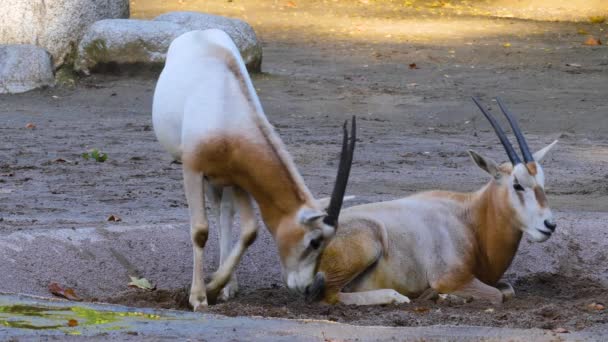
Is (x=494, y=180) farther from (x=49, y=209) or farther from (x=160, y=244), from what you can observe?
(x=49, y=209)

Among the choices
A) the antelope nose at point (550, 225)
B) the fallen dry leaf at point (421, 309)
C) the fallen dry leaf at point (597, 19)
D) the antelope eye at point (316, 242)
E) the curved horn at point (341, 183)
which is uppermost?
the curved horn at point (341, 183)

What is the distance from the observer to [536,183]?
20.2ft

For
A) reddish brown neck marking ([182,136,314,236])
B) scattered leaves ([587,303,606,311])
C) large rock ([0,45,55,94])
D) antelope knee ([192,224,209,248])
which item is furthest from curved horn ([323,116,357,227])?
large rock ([0,45,55,94])

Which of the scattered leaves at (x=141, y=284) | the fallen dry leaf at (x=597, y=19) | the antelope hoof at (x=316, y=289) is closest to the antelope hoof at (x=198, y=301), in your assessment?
the scattered leaves at (x=141, y=284)

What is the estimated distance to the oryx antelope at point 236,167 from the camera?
215 inches

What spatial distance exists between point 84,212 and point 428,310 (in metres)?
2.80

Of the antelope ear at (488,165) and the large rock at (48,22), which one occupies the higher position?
the antelope ear at (488,165)

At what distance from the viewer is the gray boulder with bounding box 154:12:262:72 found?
1393 cm

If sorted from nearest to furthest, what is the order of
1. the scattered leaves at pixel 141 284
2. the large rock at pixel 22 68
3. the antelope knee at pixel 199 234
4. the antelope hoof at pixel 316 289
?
the antelope hoof at pixel 316 289, the antelope knee at pixel 199 234, the scattered leaves at pixel 141 284, the large rock at pixel 22 68

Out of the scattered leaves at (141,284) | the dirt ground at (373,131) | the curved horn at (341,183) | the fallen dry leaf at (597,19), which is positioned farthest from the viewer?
the fallen dry leaf at (597,19)

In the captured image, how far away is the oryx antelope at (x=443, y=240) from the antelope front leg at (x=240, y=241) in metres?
0.42

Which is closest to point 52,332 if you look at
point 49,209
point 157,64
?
point 49,209

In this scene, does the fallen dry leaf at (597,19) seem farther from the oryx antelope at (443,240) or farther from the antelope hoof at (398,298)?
the antelope hoof at (398,298)

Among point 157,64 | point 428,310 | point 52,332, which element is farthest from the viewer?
point 157,64
